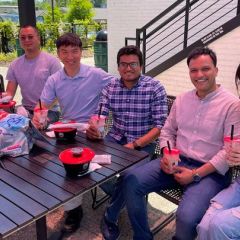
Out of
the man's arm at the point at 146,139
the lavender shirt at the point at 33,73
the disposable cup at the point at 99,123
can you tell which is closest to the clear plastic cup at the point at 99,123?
the disposable cup at the point at 99,123

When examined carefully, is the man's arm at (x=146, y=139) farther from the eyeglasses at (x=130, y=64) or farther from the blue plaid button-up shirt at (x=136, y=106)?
the eyeglasses at (x=130, y=64)

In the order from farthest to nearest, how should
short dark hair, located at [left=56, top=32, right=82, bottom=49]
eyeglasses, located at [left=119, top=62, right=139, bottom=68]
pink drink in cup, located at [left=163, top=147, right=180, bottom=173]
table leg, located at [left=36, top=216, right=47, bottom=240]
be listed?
short dark hair, located at [left=56, top=32, right=82, bottom=49]
eyeglasses, located at [left=119, top=62, right=139, bottom=68]
pink drink in cup, located at [left=163, top=147, right=180, bottom=173]
table leg, located at [left=36, top=216, right=47, bottom=240]

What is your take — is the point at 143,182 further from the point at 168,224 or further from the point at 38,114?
the point at 38,114

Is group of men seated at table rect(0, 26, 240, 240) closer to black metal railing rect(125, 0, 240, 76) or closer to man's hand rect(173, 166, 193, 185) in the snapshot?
man's hand rect(173, 166, 193, 185)

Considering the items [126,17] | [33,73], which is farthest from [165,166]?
[126,17]

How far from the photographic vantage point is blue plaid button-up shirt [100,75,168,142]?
2.67 m

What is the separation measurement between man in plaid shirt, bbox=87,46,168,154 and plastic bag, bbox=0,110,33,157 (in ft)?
2.72

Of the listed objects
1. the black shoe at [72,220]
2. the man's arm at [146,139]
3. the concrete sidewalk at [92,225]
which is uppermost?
the man's arm at [146,139]

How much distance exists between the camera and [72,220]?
2.68 metres

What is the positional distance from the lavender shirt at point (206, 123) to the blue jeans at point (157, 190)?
0.31 feet

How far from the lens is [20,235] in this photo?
2652mm

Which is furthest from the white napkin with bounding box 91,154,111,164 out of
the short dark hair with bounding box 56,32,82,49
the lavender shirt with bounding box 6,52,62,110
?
the lavender shirt with bounding box 6,52,62,110

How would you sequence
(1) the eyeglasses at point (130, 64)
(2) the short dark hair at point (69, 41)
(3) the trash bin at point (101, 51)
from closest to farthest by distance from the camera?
(1) the eyeglasses at point (130, 64) → (2) the short dark hair at point (69, 41) → (3) the trash bin at point (101, 51)

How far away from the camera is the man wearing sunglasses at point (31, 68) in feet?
11.6
